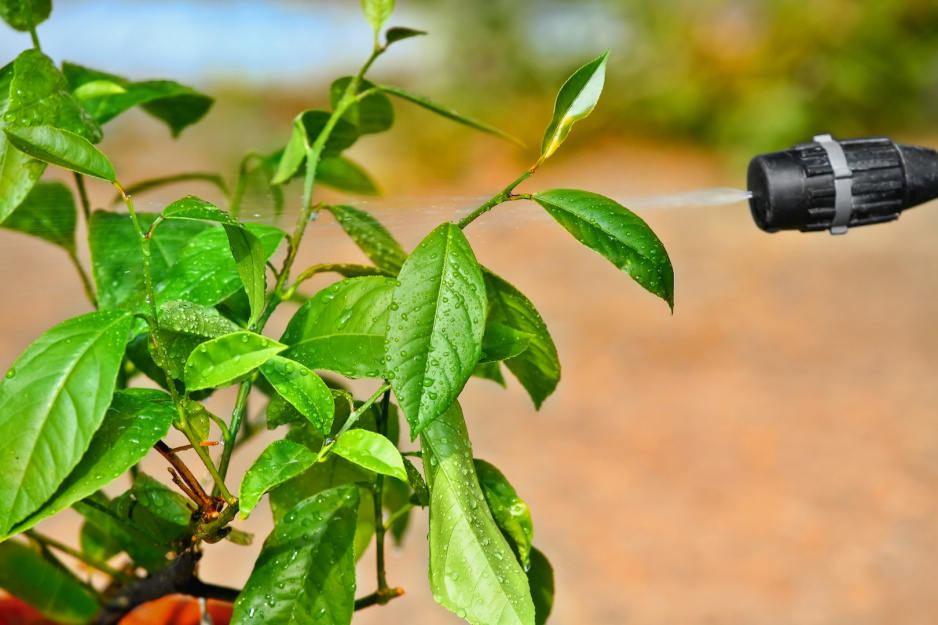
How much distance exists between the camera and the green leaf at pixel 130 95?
19.4 inches

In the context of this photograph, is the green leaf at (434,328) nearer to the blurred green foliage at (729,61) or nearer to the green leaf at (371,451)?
the green leaf at (371,451)

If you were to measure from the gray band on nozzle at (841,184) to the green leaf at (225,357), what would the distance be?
0.34m

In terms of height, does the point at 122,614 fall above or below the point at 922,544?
below

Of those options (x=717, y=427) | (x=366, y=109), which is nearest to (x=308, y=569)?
(x=366, y=109)

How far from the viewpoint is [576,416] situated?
181 centimetres

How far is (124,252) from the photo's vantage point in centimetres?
45

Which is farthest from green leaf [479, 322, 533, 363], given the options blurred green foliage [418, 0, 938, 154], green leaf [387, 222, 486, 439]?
blurred green foliage [418, 0, 938, 154]

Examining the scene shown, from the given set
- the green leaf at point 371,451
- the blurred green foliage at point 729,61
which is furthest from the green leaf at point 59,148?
the blurred green foliage at point 729,61

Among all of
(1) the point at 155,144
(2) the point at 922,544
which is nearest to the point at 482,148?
(1) the point at 155,144

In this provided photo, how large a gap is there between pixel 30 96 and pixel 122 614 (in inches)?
11.8

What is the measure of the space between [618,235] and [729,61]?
10.7ft

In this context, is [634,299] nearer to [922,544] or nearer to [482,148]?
[922,544]

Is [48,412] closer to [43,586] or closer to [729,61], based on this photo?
[43,586]

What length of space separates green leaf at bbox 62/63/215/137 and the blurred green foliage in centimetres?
273
